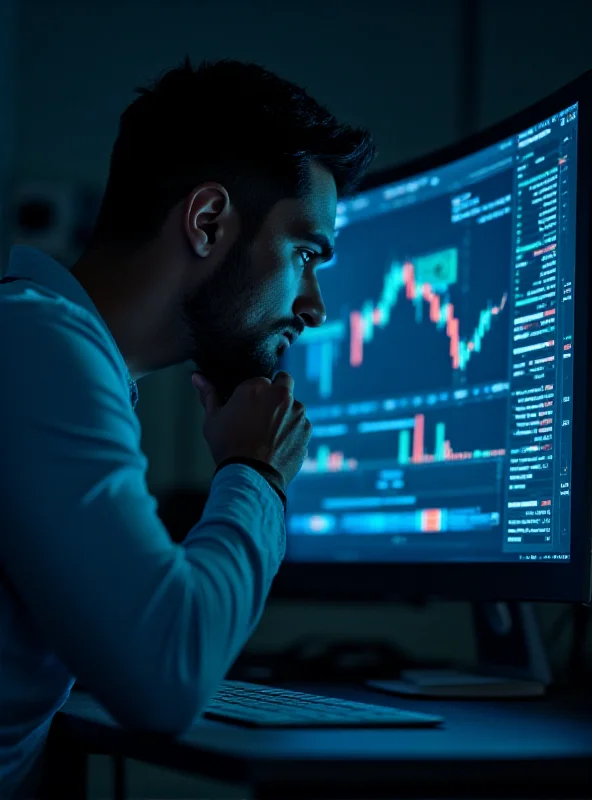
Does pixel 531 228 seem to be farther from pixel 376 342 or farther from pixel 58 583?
pixel 58 583

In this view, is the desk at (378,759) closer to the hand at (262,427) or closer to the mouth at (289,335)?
the hand at (262,427)

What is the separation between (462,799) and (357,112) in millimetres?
2120

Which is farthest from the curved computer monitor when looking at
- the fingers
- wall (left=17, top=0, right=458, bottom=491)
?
wall (left=17, top=0, right=458, bottom=491)

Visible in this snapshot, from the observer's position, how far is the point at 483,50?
242cm

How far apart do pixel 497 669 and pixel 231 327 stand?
0.58 meters

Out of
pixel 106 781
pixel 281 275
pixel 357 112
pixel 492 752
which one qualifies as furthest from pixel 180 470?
pixel 492 752

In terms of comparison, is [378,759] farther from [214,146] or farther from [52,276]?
[214,146]

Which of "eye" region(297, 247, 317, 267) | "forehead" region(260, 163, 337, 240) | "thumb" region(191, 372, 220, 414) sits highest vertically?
"forehead" region(260, 163, 337, 240)

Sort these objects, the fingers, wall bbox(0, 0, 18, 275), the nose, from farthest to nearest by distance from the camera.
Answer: wall bbox(0, 0, 18, 275), the nose, the fingers

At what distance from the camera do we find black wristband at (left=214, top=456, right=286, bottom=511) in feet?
2.94

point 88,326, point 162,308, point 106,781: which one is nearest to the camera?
point 88,326

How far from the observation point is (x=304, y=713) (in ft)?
2.62

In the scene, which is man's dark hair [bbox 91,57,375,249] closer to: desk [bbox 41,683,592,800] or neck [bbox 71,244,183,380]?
neck [bbox 71,244,183,380]

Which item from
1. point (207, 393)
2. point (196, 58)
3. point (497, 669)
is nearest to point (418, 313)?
point (207, 393)
